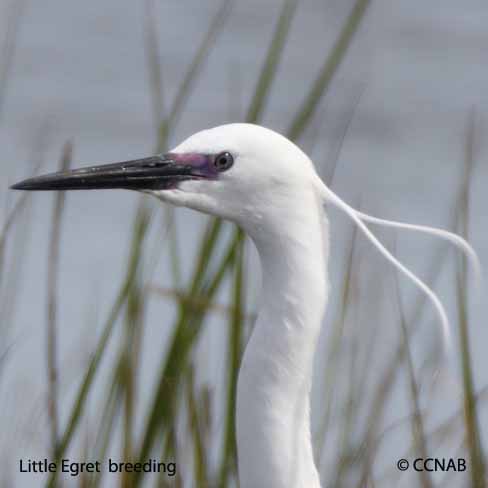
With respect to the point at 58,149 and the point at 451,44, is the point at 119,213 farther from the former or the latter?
the point at 451,44

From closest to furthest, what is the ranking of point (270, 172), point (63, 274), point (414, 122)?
1. point (270, 172)
2. point (63, 274)
3. point (414, 122)

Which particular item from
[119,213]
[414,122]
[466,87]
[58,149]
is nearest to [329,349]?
[119,213]

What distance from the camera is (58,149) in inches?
241

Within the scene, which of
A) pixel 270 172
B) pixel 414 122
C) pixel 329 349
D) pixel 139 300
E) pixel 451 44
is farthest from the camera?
pixel 451 44

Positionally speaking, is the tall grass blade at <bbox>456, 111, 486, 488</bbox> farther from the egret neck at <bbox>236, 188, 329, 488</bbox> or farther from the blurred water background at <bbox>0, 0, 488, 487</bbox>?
the egret neck at <bbox>236, 188, 329, 488</bbox>

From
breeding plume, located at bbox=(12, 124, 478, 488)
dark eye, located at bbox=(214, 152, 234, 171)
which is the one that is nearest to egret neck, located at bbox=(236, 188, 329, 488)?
breeding plume, located at bbox=(12, 124, 478, 488)

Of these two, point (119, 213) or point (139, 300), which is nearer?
point (139, 300)

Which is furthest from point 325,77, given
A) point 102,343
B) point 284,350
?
point 102,343

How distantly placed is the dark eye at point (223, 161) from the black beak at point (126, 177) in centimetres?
5

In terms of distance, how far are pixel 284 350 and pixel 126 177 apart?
40 centimetres

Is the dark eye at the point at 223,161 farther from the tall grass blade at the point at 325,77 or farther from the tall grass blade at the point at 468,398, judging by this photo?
the tall grass blade at the point at 468,398

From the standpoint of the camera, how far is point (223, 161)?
2.49 metres

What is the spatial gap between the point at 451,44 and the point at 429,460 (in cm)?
546

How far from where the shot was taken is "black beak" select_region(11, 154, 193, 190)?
8.44ft
